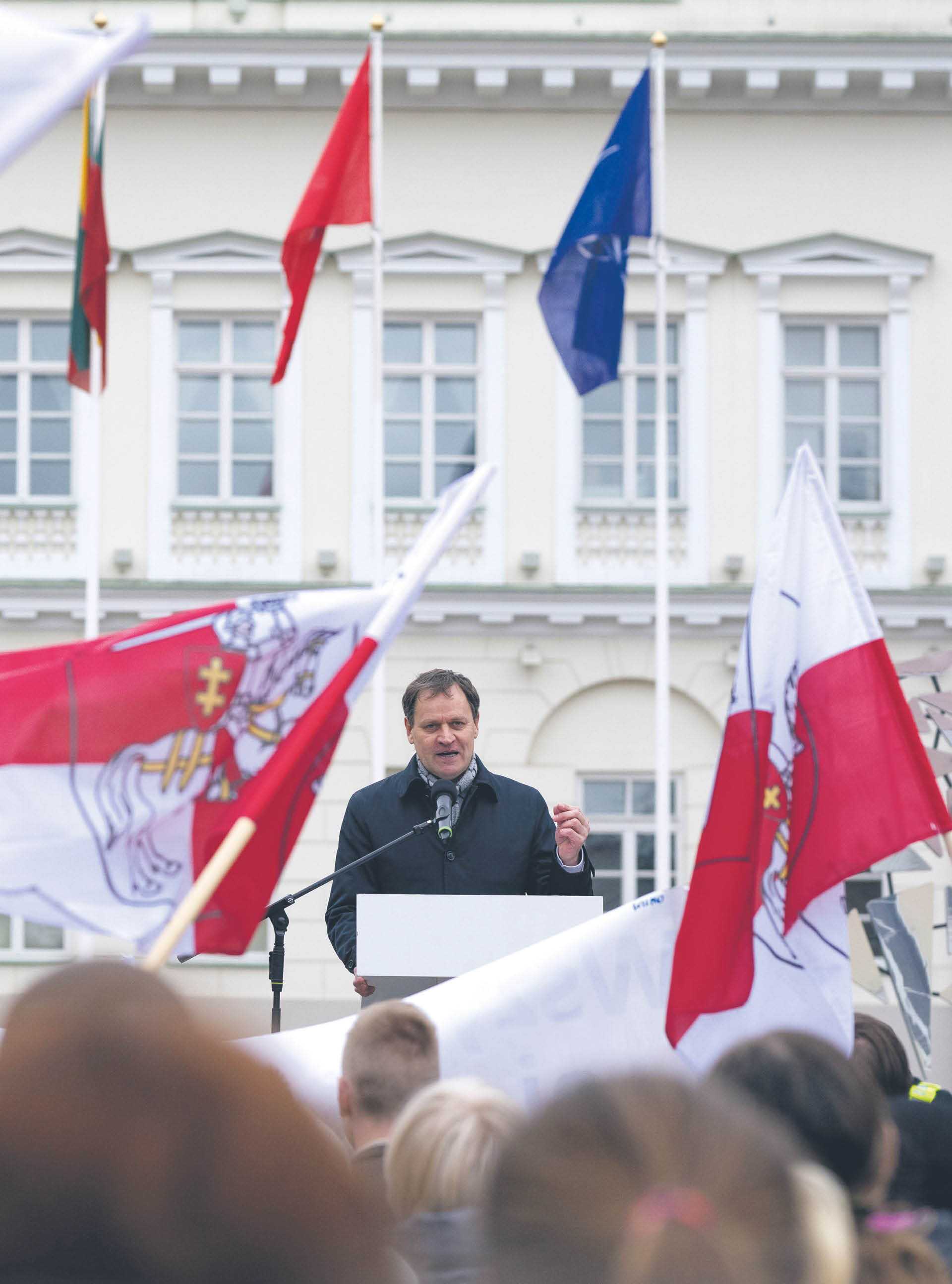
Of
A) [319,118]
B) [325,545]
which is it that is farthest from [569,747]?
[319,118]

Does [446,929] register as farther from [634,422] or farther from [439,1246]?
[634,422]

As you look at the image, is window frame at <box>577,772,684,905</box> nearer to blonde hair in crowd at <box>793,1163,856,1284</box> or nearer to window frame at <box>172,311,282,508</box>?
window frame at <box>172,311,282,508</box>

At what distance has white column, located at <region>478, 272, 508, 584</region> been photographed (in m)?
16.9

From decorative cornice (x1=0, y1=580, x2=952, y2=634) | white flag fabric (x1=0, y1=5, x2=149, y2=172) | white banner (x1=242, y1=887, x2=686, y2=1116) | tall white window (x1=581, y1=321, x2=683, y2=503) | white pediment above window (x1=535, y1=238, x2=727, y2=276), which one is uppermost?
white pediment above window (x1=535, y1=238, x2=727, y2=276)

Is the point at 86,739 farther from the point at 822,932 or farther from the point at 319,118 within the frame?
the point at 319,118

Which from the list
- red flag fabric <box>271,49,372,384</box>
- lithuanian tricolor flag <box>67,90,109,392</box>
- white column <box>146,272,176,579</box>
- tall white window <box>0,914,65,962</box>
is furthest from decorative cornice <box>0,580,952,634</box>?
red flag fabric <box>271,49,372,384</box>

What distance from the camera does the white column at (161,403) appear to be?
55.7ft

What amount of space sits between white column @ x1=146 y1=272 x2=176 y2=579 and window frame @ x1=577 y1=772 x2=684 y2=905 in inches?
178

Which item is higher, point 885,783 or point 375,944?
point 885,783

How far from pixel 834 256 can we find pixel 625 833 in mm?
5571

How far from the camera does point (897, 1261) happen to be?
2143mm

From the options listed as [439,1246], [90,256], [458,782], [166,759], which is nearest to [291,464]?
[90,256]

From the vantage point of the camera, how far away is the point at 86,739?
14.1 ft

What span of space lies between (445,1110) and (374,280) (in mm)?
12620
